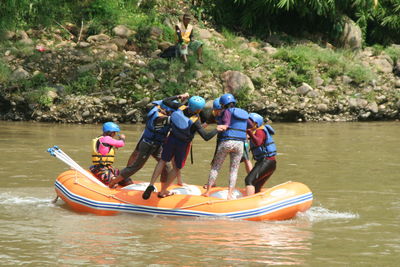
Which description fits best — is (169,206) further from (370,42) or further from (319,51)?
(370,42)

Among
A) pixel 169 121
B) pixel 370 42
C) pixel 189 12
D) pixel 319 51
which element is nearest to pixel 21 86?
pixel 189 12

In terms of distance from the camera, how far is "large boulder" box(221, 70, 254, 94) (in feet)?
65.1

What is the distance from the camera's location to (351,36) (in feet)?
78.4

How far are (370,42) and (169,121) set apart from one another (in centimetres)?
1731

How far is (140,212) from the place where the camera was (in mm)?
9273

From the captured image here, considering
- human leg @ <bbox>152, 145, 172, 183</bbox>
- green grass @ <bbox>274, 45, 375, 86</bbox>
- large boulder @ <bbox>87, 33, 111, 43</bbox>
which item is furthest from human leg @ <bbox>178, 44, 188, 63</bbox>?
human leg @ <bbox>152, 145, 172, 183</bbox>

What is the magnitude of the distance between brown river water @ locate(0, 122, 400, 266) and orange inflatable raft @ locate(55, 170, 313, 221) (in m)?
0.12

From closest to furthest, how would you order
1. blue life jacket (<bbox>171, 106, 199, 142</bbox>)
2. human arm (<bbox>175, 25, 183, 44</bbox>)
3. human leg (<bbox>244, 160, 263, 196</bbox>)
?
blue life jacket (<bbox>171, 106, 199, 142</bbox>)
human leg (<bbox>244, 160, 263, 196</bbox>)
human arm (<bbox>175, 25, 183, 44</bbox>)

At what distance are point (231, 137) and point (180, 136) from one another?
0.68 meters

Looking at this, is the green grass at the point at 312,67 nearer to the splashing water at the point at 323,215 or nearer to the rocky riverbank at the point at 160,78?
the rocky riverbank at the point at 160,78

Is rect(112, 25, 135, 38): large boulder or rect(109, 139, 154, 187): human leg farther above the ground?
rect(112, 25, 135, 38): large boulder

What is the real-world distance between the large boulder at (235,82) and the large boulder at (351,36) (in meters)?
5.31

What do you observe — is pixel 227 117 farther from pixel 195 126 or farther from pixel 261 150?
pixel 261 150

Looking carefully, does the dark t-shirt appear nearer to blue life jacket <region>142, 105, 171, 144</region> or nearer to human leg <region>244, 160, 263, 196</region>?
blue life jacket <region>142, 105, 171, 144</region>
